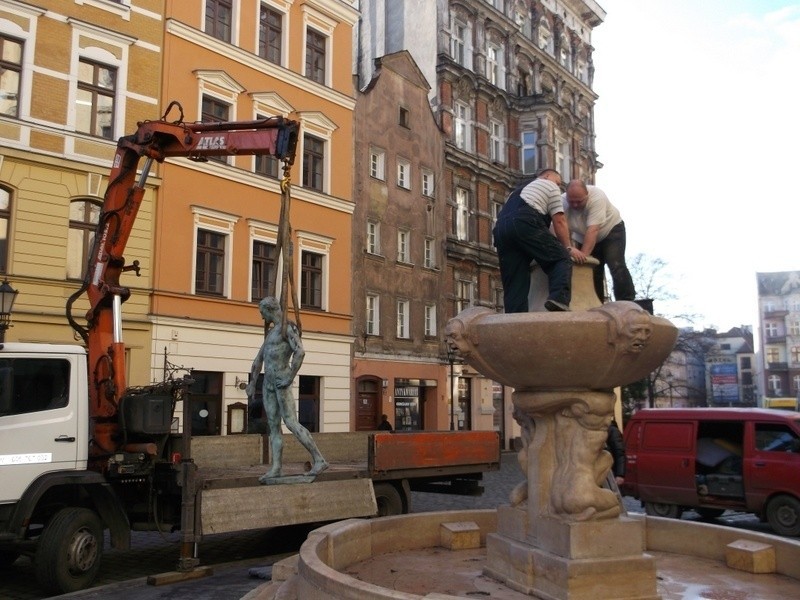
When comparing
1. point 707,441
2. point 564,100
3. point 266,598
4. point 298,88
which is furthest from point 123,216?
point 564,100

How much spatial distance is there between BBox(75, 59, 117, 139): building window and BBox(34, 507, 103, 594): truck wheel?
13.9 m

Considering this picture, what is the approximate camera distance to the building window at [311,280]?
2600cm

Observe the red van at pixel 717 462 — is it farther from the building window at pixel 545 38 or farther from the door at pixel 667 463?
the building window at pixel 545 38

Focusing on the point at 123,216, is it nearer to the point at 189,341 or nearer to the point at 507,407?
the point at 189,341

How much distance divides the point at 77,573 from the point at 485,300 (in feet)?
92.4

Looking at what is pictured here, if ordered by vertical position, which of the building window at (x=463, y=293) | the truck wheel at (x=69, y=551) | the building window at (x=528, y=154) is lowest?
the truck wheel at (x=69, y=551)

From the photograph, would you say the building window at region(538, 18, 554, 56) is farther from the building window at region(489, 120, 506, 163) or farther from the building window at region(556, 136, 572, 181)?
the building window at region(489, 120, 506, 163)

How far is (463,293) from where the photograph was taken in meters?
35.0

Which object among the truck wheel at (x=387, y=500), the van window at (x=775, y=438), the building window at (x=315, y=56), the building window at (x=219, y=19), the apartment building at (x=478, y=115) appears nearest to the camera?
the truck wheel at (x=387, y=500)

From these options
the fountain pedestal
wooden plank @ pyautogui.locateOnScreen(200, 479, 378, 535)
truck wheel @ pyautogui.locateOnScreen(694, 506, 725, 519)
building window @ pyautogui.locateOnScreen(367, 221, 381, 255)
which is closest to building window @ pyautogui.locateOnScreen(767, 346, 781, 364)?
building window @ pyautogui.locateOnScreen(367, 221, 381, 255)

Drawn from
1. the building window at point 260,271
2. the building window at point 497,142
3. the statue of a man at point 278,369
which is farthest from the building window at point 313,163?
the statue of a man at point 278,369

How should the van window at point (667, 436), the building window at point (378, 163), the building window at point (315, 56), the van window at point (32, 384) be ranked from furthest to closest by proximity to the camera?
the building window at point (378, 163), the building window at point (315, 56), the van window at point (667, 436), the van window at point (32, 384)

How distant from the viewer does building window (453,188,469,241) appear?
35.2 m

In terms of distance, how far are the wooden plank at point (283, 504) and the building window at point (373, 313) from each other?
61.7 feet
